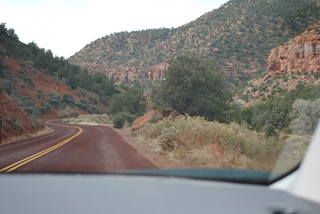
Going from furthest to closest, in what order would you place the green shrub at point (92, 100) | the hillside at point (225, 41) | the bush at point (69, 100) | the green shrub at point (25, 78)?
the green shrub at point (92, 100) < the bush at point (69, 100) < the hillside at point (225, 41) < the green shrub at point (25, 78)

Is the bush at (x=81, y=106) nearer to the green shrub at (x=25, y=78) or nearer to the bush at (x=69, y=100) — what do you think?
the bush at (x=69, y=100)

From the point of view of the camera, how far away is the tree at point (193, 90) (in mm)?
23641

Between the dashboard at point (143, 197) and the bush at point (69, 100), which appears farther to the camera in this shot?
the bush at point (69, 100)

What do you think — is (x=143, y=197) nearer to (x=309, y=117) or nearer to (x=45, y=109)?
(x=309, y=117)

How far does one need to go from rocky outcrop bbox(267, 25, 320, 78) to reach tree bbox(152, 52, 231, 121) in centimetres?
2545

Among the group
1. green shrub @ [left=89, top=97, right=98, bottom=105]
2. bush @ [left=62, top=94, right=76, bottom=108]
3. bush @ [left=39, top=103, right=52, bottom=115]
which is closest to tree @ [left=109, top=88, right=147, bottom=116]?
bush @ [left=39, top=103, right=52, bottom=115]

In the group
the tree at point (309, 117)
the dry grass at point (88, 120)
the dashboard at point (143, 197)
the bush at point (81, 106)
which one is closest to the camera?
the dashboard at point (143, 197)

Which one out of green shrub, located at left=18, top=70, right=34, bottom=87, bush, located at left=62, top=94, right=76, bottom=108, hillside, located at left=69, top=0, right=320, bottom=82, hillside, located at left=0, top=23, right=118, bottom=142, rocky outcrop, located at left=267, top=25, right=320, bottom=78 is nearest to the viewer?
rocky outcrop, located at left=267, top=25, right=320, bottom=78

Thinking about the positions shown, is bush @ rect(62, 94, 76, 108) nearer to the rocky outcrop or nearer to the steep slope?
the steep slope

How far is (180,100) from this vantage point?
78.7 ft

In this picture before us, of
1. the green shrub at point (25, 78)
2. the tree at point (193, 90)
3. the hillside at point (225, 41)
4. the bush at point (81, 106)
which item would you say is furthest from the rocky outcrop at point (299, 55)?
the green shrub at point (25, 78)

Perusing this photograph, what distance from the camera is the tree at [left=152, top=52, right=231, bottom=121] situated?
931 inches

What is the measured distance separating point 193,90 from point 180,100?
139cm

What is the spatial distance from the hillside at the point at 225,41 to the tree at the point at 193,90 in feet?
114
